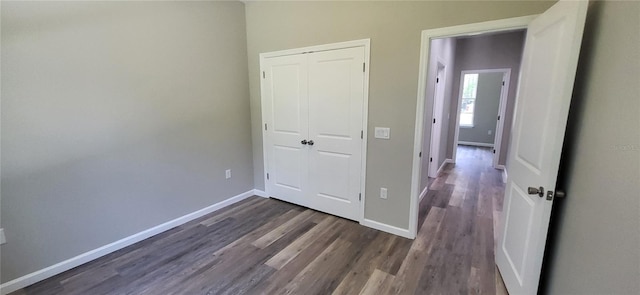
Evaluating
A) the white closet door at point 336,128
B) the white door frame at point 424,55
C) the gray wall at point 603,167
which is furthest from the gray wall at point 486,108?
the gray wall at point 603,167

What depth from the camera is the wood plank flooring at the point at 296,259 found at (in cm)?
193

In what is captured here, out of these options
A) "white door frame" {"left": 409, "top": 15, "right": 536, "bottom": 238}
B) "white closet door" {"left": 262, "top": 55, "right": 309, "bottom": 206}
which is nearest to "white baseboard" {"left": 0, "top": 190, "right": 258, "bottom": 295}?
"white closet door" {"left": 262, "top": 55, "right": 309, "bottom": 206}

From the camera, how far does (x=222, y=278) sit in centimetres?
204

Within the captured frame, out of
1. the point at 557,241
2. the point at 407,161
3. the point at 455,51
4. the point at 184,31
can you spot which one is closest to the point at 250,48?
the point at 184,31

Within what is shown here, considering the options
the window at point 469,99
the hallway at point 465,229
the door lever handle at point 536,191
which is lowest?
the hallway at point 465,229

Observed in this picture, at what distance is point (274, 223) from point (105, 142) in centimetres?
178

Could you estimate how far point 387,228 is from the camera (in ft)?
8.92

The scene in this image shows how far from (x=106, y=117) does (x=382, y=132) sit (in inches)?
98.8

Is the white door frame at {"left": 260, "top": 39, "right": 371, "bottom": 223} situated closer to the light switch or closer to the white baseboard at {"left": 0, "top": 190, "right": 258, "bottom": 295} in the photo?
the light switch

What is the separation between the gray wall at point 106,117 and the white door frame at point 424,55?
2.23 meters

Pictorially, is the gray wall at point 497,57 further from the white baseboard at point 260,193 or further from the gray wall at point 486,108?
the white baseboard at point 260,193

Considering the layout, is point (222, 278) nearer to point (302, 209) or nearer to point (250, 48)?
point (302, 209)

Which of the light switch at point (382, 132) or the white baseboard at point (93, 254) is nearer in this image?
the white baseboard at point (93, 254)

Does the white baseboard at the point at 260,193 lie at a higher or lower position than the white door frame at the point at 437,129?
lower
